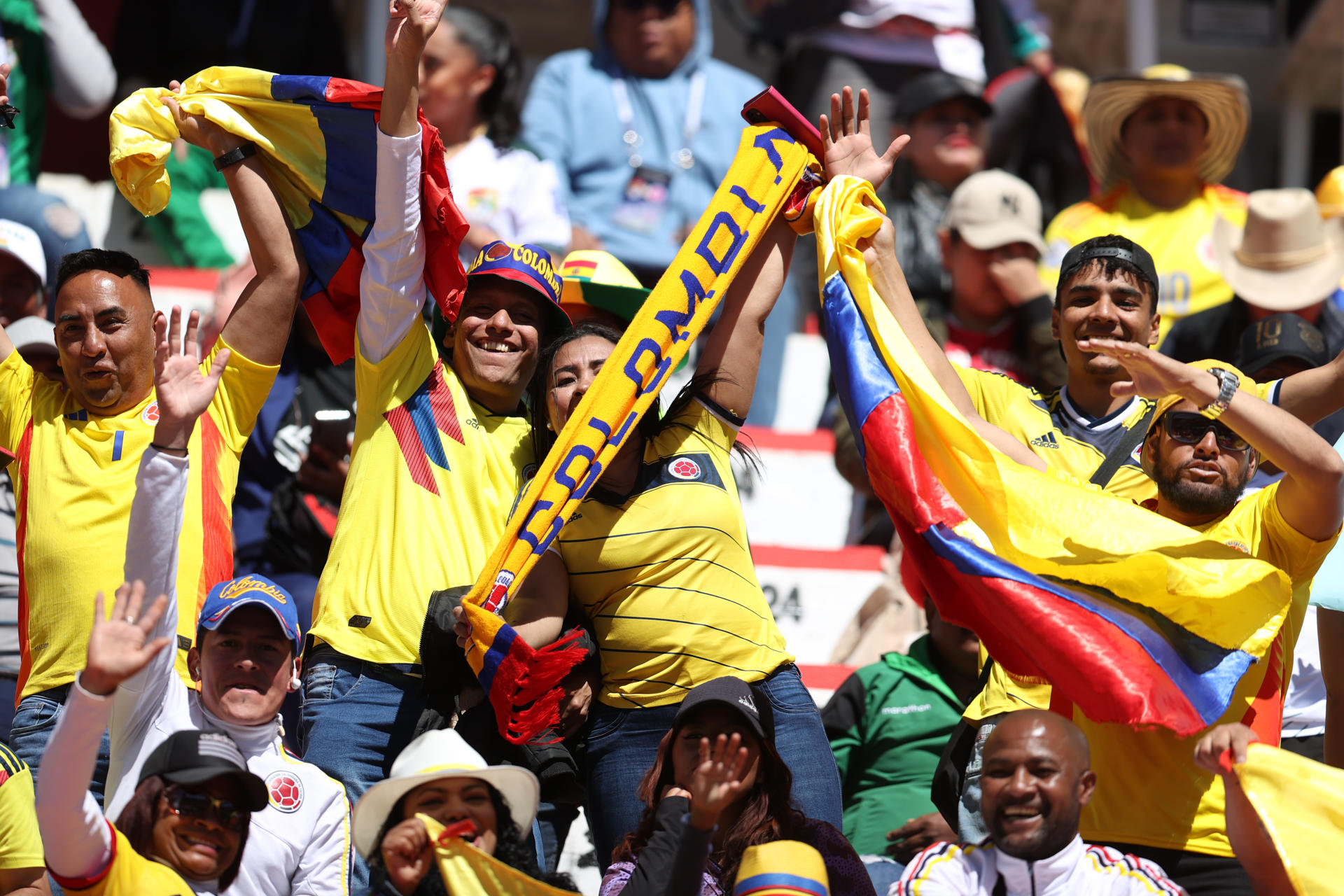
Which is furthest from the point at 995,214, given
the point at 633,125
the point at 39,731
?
the point at 39,731

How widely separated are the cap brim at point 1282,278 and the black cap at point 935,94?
1.48 meters

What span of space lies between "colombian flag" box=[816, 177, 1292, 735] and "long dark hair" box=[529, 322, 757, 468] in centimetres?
39

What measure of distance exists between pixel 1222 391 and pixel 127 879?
2.68m

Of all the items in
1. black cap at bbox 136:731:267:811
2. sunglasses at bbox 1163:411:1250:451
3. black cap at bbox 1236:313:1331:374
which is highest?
sunglasses at bbox 1163:411:1250:451

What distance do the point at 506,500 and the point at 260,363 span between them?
30.3 inches

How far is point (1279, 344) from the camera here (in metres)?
6.18

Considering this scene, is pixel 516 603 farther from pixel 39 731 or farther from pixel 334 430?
pixel 334 430

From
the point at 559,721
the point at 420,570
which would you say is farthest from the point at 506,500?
the point at 559,721

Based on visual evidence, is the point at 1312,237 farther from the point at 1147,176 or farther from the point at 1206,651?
the point at 1206,651

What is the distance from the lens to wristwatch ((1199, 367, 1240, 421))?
405 centimetres

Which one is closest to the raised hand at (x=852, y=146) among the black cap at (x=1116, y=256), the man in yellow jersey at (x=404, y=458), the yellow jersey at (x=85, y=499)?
the black cap at (x=1116, y=256)

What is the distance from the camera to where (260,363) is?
4.70 meters

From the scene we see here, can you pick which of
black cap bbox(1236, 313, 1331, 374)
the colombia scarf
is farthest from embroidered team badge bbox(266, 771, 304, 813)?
black cap bbox(1236, 313, 1331, 374)

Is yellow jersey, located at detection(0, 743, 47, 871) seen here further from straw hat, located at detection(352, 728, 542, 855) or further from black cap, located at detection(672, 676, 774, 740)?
black cap, located at detection(672, 676, 774, 740)
